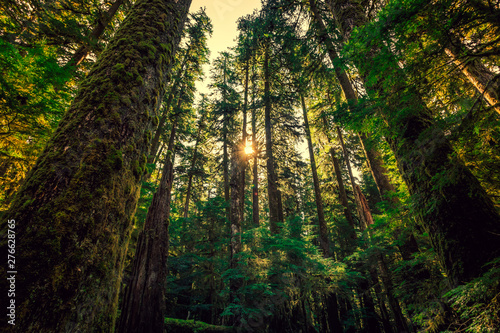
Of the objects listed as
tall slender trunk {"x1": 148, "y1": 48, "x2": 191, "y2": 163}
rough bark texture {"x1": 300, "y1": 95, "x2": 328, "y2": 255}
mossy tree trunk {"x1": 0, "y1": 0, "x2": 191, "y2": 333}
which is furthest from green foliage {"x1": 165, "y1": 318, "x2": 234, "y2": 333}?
tall slender trunk {"x1": 148, "y1": 48, "x2": 191, "y2": 163}

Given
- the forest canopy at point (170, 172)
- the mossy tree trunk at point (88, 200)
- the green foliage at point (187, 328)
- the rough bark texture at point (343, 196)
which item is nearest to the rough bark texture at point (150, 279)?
the forest canopy at point (170, 172)

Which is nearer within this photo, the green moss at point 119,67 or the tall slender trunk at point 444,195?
the green moss at point 119,67

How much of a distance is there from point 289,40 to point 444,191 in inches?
401

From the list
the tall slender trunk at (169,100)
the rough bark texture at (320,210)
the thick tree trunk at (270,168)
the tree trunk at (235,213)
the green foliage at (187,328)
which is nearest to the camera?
the tree trunk at (235,213)

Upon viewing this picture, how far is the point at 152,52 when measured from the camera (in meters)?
2.39

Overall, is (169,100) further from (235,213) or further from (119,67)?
(119,67)

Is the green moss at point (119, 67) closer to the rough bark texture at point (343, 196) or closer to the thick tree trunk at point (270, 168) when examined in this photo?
the thick tree trunk at point (270, 168)

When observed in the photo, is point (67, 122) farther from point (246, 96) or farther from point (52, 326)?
point (246, 96)

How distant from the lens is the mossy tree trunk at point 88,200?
1049mm

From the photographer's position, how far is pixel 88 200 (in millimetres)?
1372

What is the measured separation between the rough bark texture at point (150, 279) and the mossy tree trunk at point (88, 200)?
11.4 ft

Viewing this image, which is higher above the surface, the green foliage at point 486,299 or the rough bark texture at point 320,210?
the rough bark texture at point 320,210

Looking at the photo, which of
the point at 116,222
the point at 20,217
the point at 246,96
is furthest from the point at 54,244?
the point at 246,96

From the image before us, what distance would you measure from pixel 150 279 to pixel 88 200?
3.97m
